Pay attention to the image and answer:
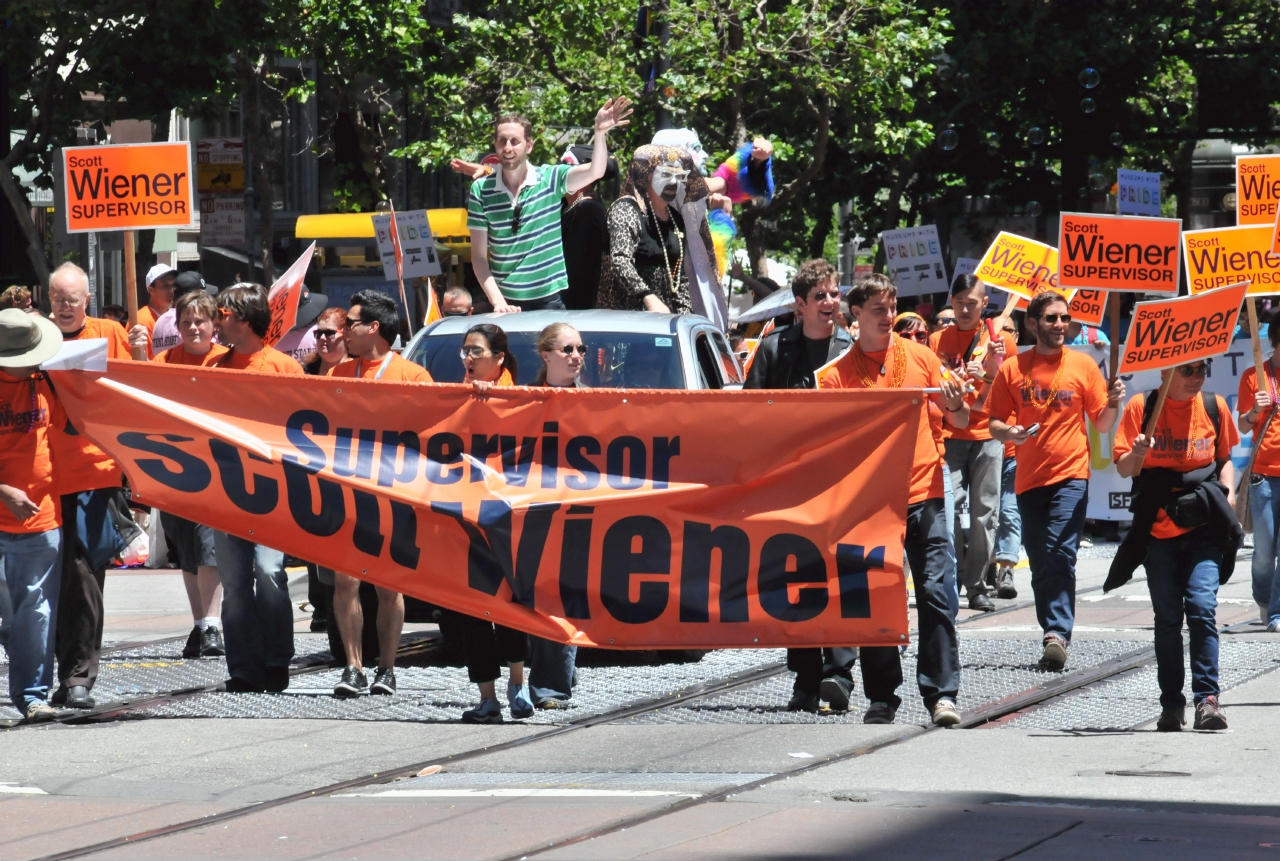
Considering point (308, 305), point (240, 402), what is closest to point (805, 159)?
point (308, 305)

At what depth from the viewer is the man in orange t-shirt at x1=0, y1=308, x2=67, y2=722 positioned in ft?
29.1

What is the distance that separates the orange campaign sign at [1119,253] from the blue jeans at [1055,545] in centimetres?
118

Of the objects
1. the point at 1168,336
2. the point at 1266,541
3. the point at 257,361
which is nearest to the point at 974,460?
the point at 1266,541

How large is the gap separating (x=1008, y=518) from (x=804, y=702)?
4.81 m

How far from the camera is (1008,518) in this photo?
1350 cm

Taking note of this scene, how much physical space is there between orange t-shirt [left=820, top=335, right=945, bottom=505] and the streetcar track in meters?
1.01

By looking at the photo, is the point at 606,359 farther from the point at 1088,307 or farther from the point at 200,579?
the point at 1088,307

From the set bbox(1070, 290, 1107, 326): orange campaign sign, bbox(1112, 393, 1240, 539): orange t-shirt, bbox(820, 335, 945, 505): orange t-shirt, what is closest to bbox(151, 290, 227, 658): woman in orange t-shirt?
bbox(820, 335, 945, 505): orange t-shirt

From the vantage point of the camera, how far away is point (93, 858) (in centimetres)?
625

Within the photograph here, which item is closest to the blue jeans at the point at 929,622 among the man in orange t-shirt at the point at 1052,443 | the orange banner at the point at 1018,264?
the man in orange t-shirt at the point at 1052,443

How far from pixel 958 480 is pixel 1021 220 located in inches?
886

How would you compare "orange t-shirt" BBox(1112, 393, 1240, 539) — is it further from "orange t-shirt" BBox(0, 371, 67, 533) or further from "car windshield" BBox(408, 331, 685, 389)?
"orange t-shirt" BBox(0, 371, 67, 533)

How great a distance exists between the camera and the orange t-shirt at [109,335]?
9.98 meters

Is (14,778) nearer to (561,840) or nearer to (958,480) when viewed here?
(561,840)
